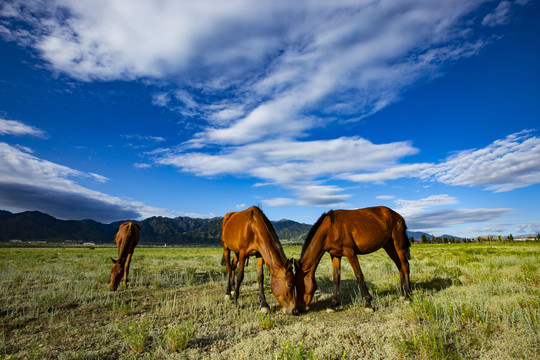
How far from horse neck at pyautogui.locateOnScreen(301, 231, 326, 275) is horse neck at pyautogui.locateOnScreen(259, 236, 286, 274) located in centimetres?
73

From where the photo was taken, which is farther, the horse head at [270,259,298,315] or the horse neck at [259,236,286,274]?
the horse neck at [259,236,286,274]

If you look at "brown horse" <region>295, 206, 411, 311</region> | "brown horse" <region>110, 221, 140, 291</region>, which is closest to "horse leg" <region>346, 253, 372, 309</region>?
"brown horse" <region>295, 206, 411, 311</region>

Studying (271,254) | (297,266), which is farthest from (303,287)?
(271,254)

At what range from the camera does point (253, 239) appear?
727cm

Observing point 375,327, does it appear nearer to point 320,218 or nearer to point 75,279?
point 320,218

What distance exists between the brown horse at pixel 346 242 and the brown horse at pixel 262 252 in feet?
1.67

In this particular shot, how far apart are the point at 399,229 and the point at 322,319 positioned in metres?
3.82

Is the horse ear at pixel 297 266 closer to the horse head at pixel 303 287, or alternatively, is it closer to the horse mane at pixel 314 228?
the horse head at pixel 303 287

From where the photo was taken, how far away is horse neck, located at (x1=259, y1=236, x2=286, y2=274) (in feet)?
21.1

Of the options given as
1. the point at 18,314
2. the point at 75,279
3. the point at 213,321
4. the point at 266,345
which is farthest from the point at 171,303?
the point at 75,279

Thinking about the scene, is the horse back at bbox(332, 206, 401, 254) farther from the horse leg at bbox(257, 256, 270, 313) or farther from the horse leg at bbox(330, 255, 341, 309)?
the horse leg at bbox(257, 256, 270, 313)

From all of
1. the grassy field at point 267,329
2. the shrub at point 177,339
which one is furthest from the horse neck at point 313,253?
the shrub at point 177,339

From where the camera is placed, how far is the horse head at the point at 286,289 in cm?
609

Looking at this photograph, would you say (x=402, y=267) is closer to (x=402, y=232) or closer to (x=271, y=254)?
(x=402, y=232)
